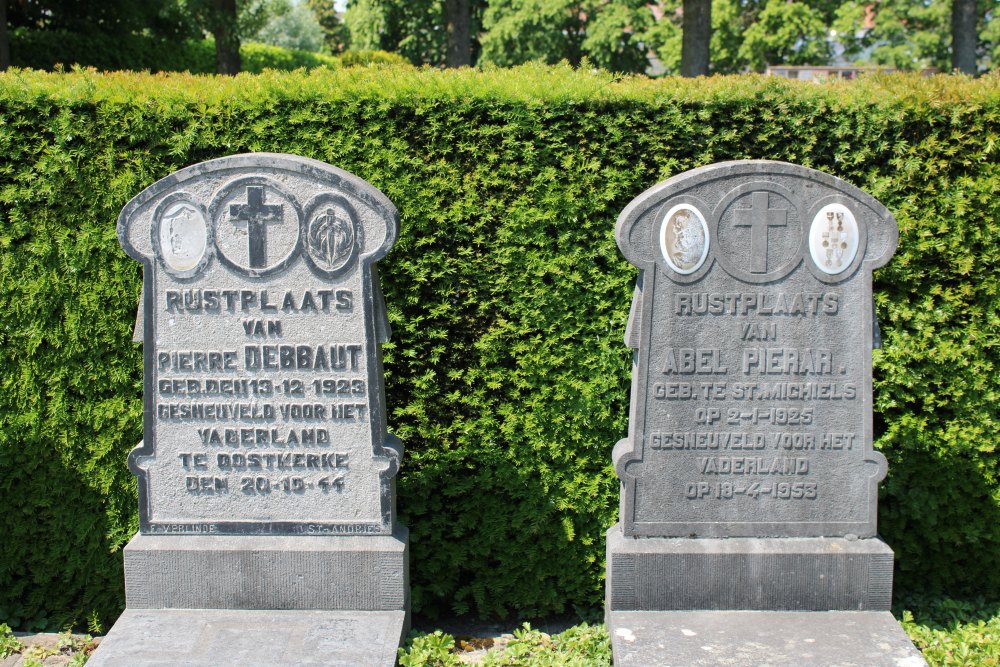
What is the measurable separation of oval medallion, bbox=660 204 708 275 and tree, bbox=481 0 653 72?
18.5m

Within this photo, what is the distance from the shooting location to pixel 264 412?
419 centimetres

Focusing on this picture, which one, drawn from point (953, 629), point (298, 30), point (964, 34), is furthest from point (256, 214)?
point (298, 30)

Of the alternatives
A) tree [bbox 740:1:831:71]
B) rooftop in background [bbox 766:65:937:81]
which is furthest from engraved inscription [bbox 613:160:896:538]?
tree [bbox 740:1:831:71]

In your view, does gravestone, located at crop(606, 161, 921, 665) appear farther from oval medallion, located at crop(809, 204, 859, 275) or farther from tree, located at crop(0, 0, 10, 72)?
tree, located at crop(0, 0, 10, 72)

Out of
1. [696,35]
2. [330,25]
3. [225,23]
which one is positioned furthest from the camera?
[330,25]

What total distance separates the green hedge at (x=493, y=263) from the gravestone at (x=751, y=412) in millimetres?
652

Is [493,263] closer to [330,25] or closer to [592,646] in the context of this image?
[592,646]

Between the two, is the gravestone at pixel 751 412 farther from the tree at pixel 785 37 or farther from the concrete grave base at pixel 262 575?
the tree at pixel 785 37

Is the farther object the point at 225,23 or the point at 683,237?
the point at 225,23

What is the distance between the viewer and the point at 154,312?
→ 13.5 feet

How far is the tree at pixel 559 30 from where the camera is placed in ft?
71.5

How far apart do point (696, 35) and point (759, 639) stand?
1254 cm

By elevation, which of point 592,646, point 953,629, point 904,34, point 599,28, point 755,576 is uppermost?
point 904,34

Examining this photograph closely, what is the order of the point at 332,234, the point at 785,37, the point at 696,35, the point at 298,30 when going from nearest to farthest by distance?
the point at 332,234 < the point at 696,35 < the point at 785,37 < the point at 298,30
